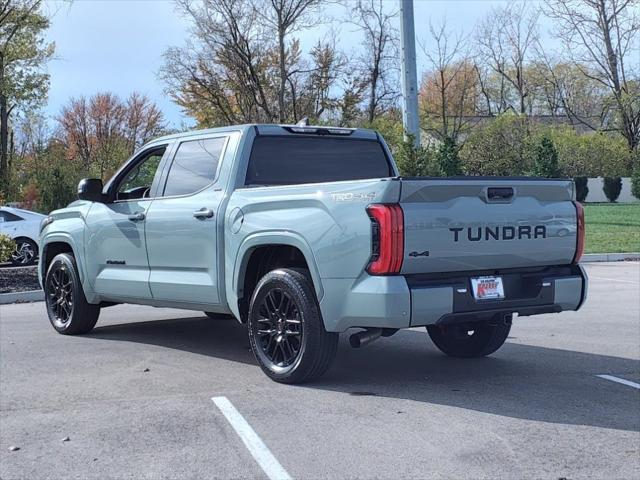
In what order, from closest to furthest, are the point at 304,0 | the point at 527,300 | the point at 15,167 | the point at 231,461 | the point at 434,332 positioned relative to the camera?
the point at 231,461, the point at 527,300, the point at 434,332, the point at 304,0, the point at 15,167

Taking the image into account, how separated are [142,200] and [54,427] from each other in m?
2.78

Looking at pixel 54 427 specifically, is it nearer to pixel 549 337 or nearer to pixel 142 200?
pixel 142 200

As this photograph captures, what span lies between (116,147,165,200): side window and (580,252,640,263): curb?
12.1 meters

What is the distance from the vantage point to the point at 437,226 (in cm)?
521

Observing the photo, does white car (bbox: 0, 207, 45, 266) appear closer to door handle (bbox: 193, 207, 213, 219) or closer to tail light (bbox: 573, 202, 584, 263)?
door handle (bbox: 193, 207, 213, 219)

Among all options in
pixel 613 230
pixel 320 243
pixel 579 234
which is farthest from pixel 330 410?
pixel 613 230

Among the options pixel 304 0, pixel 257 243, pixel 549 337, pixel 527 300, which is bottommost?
pixel 549 337

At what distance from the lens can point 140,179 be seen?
832 centimetres

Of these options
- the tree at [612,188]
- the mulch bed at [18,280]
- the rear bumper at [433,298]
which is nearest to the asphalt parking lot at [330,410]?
the rear bumper at [433,298]

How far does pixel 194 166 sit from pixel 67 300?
8.01ft

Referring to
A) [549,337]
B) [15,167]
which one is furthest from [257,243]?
[15,167]

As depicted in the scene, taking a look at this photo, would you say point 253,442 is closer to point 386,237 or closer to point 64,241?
point 386,237

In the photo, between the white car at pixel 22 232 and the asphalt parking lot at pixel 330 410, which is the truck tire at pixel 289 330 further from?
the white car at pixel 22 232

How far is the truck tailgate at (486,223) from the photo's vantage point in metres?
5.16
